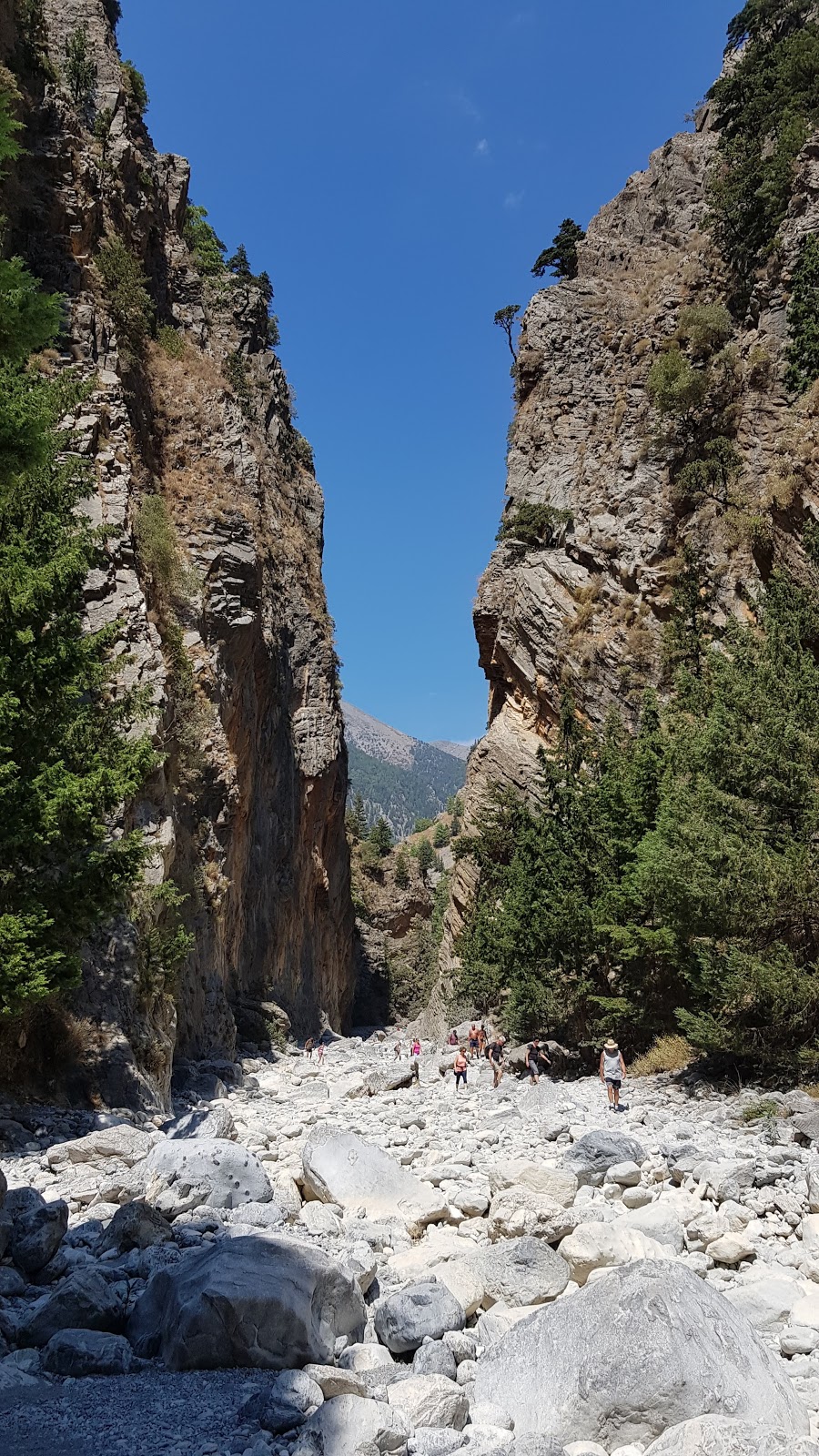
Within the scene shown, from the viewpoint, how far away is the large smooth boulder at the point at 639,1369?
4051 millimetres

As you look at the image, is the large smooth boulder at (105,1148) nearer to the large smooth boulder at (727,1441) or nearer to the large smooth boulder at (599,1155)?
the large smooth boulder at (599,1155)

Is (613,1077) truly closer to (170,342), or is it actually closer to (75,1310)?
(75,1310)

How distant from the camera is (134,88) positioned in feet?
105

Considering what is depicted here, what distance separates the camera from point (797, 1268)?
19.6 ft

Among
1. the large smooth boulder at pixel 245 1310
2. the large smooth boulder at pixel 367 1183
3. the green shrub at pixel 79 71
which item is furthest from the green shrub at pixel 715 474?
the large smooth boulder at pixel 245 1310

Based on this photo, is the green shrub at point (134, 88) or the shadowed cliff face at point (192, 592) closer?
the shadowed cliff face at point (192, 592)

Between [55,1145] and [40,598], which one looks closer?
[55,1145]

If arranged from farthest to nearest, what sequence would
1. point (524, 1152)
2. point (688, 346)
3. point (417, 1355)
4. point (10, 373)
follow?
1. point (688, 346)
2. point (10, 373)
3. point (524, 1152)
4. point (417, 1355)

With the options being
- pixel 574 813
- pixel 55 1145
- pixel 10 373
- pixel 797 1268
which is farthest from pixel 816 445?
pixel 55 1145

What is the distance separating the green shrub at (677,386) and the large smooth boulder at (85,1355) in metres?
31.8

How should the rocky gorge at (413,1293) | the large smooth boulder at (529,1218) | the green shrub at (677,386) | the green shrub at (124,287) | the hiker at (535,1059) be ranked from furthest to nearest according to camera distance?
the green shrub at (677,386), the green shrub at (124,287), the hiker at (535,1059), the large smooth boulder at (529,1218), the rocky gorge at (413,1293)

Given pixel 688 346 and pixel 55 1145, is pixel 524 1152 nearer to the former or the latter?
pixel 55 1145

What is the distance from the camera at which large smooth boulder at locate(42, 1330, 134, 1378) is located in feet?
14.9

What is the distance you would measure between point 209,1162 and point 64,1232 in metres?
1.51
